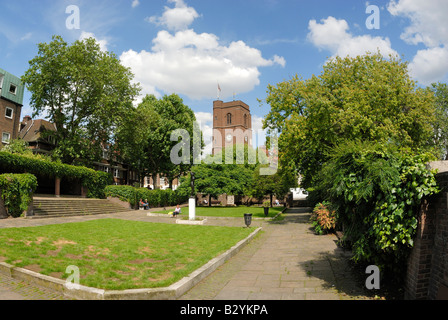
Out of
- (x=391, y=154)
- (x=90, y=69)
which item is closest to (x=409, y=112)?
(x=391, y=154)

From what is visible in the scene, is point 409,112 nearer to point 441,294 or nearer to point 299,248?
point 299,248

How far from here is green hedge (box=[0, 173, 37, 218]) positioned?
734 inches

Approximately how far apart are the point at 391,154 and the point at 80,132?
1261 inches

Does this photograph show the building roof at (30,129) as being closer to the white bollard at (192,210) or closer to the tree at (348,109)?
the white bollard at (192,210)

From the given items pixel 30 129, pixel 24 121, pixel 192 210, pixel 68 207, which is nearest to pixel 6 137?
pixel 30 129

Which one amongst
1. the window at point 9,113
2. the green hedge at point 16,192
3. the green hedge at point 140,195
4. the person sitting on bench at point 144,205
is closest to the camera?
the green hedge at point 16,192

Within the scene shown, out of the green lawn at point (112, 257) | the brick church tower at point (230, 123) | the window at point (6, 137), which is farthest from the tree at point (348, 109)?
the brick church tower at point (230, 123)

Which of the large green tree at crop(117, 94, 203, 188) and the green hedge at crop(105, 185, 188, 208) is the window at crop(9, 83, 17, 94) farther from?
the green hedge at crop(105, 185, 188, 208)

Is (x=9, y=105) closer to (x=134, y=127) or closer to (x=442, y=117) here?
(x=134, y=127)

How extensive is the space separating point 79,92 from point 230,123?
181ft

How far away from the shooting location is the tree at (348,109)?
18469 millimetres

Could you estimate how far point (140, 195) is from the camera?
36594 mm

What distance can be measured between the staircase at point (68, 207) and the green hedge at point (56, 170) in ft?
9.73

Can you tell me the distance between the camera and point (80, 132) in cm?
3148
